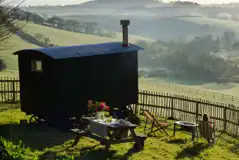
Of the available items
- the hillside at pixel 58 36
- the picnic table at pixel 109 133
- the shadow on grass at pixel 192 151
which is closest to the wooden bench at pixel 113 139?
the picnic table at pixel 109 133

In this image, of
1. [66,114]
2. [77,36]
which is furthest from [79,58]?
[77,36]

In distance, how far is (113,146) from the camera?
1266 centimetres

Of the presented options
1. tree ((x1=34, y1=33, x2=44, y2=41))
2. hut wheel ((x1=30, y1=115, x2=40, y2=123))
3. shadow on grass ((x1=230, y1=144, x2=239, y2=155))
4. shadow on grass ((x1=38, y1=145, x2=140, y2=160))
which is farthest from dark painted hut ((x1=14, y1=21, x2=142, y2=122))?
tree ((x1=34, y1=33, x2=44, y2=41))

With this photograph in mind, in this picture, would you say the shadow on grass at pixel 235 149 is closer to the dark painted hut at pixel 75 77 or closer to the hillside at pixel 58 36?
the dark painted hut at pixel 75 77

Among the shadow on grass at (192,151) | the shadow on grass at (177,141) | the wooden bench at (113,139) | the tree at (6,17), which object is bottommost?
the shadow on grass at (177,141)

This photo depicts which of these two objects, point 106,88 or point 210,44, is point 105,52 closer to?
point 106,88

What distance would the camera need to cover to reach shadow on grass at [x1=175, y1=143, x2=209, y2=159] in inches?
484

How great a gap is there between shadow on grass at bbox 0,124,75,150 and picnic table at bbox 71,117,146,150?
103cm

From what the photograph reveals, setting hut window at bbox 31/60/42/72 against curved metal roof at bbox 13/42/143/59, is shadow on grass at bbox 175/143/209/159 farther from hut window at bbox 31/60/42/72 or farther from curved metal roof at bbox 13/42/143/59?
hut window at bbox 31/60/42/72

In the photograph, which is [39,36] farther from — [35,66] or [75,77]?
[75,77]

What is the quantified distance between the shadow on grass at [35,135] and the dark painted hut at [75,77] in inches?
25.6

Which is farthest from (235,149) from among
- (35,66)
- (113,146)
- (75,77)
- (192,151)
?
(35,66)

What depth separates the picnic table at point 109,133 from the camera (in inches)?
462

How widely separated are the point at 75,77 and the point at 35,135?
2.79 metres
